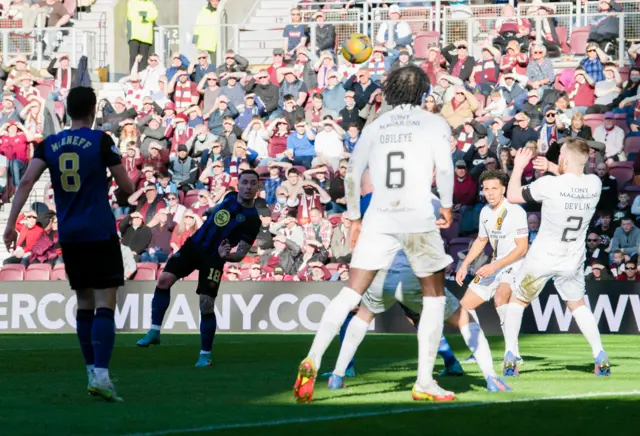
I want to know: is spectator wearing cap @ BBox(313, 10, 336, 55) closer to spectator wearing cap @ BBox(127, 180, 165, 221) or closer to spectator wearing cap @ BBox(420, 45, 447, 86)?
spectator wearing cap @ BBox(420, 45, 447, 86)

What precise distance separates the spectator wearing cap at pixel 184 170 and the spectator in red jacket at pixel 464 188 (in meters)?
5.45

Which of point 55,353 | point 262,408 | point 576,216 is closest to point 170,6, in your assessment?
point 55,353

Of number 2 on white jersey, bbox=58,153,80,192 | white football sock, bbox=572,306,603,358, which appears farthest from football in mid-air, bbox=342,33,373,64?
number 2 on white jersey, bbox=58,153,80,192

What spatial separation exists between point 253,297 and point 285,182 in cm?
304

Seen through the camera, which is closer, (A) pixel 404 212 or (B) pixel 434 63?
(A) pixel 404 212

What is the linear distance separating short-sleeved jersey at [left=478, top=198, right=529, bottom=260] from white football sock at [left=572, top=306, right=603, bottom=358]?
4.68 feet

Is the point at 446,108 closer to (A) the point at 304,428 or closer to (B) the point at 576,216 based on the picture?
(B) the point at 576,216

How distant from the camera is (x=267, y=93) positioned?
25969 mm

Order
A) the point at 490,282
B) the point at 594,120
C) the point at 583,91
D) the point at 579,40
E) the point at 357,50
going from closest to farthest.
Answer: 1. the point at 490,282
2. the point at 357,50
3. the point at 594,120
4. the point at 583,91
5. the point at 579,40

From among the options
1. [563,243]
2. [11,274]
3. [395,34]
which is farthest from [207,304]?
[395,34]

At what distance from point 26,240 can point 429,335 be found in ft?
52.8

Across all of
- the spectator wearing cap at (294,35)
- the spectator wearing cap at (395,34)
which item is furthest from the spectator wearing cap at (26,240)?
the spectator wearing cap at (395,34)

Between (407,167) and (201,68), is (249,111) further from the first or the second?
Result: (407,167)

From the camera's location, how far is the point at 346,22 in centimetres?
2666
